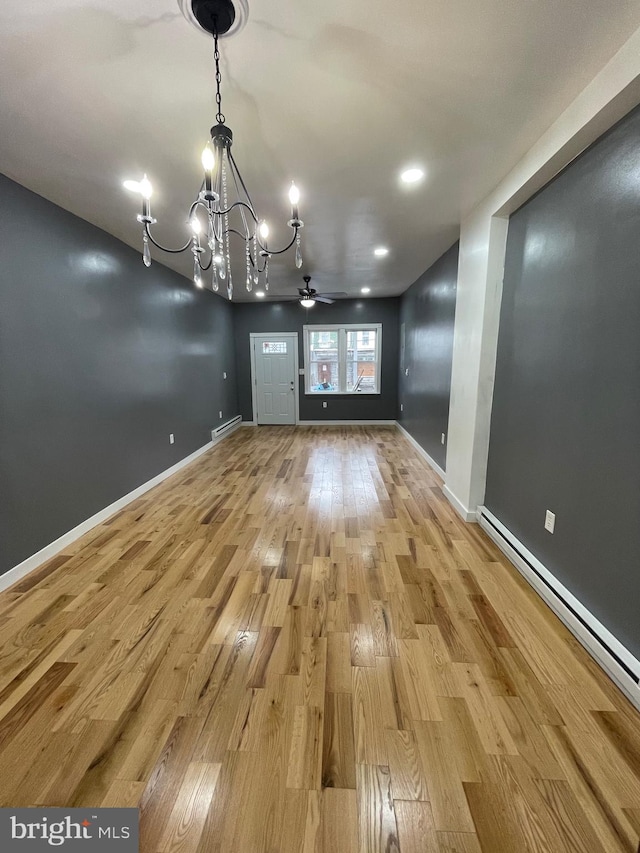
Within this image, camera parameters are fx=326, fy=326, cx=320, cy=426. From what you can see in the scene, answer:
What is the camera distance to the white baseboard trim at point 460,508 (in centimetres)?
283

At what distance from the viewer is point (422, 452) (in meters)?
4.72

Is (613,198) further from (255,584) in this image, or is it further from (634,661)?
(255,584)

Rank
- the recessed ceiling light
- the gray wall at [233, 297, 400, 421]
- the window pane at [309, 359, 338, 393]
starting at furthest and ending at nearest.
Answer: the window pane at [309, 359, 338, 393] → the gray wall at [233, 297, 400, 421] → the recessed ceiling light

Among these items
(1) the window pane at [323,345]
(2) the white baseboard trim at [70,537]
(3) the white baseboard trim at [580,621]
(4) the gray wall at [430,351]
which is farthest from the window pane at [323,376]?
(3) the white baseboard trim at [580,621]

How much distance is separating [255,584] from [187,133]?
2.60 metres

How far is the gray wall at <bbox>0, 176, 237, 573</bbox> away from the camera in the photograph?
2133 millimetres

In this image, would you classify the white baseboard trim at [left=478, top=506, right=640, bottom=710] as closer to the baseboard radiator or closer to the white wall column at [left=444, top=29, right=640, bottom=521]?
the white wall column at [left=444, top=29, right=640, bottom=521]

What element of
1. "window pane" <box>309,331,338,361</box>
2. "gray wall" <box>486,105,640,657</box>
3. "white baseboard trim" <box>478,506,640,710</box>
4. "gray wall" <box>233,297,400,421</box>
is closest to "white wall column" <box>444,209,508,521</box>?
"gray wall" <box>486,105,640,657</box>

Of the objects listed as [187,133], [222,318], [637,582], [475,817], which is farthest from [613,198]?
[222,318]

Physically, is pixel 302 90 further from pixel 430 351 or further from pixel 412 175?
pixel 430 351

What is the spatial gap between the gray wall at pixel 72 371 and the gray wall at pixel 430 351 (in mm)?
3359

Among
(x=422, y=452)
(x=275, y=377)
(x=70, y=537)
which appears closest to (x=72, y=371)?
(x=70, y=537)

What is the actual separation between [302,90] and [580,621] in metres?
2.83

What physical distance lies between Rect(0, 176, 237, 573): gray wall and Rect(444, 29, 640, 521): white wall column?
3.22m
